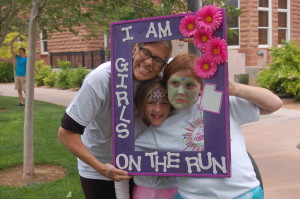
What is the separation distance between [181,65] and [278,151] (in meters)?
4.74

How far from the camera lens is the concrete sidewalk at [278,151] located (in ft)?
15.5

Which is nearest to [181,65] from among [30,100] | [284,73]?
[30,100]

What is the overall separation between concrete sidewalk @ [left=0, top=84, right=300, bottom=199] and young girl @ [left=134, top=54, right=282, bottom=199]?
265cm

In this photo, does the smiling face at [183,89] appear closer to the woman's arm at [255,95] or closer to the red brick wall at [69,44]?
the woman's arm at [255,95]

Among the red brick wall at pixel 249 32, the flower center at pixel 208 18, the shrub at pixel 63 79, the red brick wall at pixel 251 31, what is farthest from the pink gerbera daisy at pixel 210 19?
the shrub at pixel 63 79

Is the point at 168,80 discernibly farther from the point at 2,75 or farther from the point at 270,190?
the point at 2,75

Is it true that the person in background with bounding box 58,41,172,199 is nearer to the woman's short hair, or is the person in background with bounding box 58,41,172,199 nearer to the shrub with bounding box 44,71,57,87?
the woman's short hair

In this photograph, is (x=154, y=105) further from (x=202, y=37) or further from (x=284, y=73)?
(x=284, y=73)

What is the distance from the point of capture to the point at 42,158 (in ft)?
19.4

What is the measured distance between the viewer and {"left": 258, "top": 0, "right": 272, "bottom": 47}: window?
17641mm

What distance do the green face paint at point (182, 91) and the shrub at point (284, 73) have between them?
9702mm

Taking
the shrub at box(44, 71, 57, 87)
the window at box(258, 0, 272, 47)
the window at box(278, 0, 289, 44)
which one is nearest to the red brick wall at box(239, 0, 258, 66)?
the window at box(258, 0, 272, 47)

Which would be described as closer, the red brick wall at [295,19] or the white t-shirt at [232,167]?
the white t-shirt at [232,167]

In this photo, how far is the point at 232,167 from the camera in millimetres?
1985
